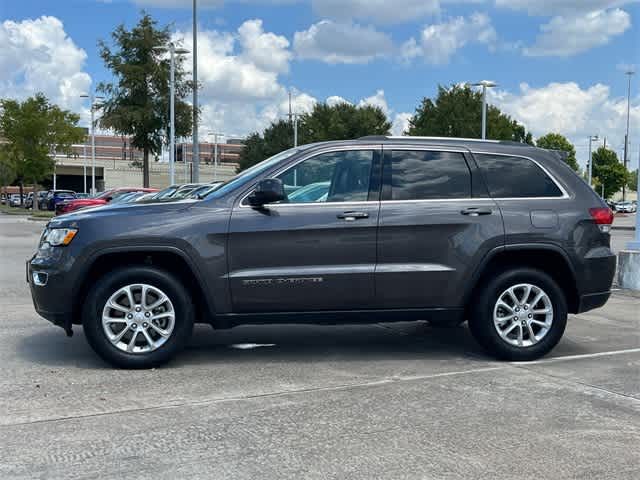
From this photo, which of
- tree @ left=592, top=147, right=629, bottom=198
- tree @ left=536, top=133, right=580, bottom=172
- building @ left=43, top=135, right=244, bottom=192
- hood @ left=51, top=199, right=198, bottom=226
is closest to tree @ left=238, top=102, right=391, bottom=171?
building @ left=43, top=135, right=244, bottom=192

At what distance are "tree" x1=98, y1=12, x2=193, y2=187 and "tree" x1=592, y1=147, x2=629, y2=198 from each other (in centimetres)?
6636

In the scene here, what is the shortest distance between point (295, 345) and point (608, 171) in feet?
283

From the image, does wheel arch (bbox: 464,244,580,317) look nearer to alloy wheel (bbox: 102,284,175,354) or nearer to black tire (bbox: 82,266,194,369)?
black tire (bbox: 82,266,194,369)

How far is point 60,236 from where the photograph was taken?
5.89 metres

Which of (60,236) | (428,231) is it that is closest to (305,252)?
(428,231)

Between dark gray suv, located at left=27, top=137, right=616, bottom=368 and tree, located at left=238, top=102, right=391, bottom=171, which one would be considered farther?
tree, located at left=238, top=102, right=391, bottom=171

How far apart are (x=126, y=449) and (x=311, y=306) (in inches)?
88.9

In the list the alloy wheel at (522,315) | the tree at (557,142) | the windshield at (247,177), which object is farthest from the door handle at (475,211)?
the tree at (557,142)

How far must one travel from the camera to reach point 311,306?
19.8 feet

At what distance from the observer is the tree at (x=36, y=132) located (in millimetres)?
44594

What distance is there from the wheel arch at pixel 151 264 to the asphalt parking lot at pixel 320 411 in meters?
0.51

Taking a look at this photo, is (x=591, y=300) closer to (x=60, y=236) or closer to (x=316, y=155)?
(x=316, y=155)

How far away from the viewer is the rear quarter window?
6445mm

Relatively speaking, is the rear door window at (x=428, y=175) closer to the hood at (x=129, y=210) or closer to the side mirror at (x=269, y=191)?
the side mirror at (x=269, y=191)
